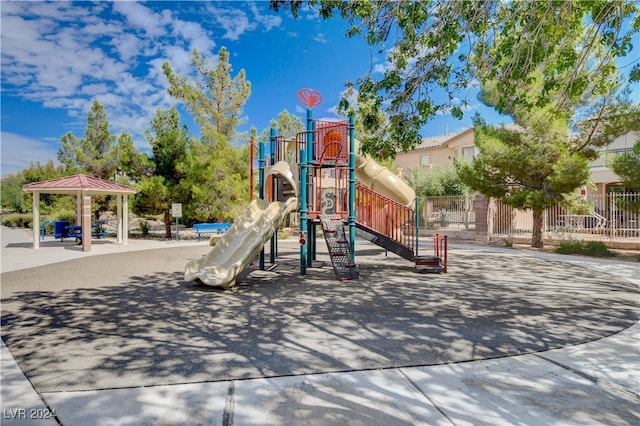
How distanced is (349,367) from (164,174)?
63.3 feet

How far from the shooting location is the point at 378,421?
2.74 meters

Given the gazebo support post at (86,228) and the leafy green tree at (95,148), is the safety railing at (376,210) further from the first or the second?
the leafy green tree at (95,148)

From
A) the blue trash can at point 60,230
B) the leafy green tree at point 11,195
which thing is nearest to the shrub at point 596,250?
the blue trash can at point 60,230

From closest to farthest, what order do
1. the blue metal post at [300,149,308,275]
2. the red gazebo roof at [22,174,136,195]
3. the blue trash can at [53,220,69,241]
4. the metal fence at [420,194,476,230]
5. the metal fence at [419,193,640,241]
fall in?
the blue metal post at [300,149,308,275]
the metal fence at [419,193,640,241]
the red gazebo roof at [22,174,136,195]
the blue trash can at [53,220,69,241]
the metal fence at [420,194,476,230]

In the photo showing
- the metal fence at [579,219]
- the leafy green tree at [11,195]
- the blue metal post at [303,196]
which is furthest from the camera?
the leafy green tree at [11,195]

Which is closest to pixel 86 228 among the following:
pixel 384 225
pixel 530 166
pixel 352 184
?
A: pixel 352 184

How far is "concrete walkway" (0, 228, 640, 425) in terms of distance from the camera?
286 centimetres

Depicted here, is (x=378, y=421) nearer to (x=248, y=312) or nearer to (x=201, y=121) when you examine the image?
(x=248, y=312)

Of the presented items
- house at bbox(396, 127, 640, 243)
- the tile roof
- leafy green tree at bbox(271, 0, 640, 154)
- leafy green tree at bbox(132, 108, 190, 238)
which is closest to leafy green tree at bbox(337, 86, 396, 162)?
leafy green tree at bbox(271, 0, 640, 154)

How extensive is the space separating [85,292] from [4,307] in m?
1.33

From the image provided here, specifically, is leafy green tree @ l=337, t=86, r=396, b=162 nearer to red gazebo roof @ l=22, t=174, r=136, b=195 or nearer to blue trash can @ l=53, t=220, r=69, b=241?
red gazebo roof @ l=22, t=174, r=136, b=195

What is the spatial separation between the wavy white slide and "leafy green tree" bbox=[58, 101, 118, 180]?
18.9 metres

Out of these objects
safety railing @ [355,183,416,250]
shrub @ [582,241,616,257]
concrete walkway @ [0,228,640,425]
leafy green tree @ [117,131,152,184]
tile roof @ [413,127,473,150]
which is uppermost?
tile roof @ [413,127,473,150]

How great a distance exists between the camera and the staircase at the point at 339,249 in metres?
8.82
